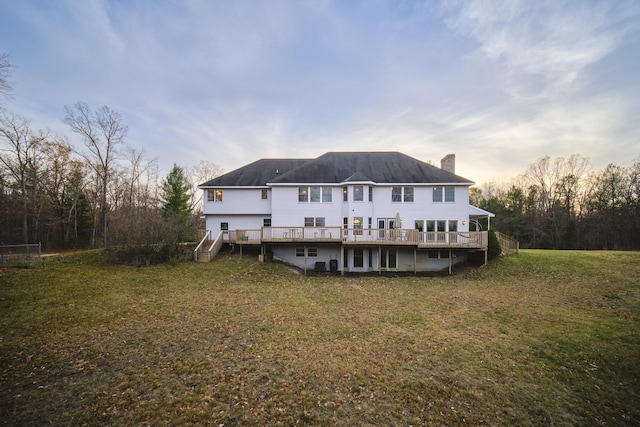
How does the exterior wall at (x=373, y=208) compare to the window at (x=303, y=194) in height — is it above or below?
below

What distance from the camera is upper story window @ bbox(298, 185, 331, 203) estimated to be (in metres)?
20.2

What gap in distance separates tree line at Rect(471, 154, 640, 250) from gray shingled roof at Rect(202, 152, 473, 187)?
26821 millimetres

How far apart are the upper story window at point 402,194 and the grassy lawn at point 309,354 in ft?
30.0

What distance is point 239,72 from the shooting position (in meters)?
24.3

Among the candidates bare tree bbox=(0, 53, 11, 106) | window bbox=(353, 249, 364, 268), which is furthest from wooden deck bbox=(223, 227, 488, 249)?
bare tree bbox=(0, 53, 11, 106)

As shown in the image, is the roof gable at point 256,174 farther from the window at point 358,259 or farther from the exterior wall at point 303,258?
the window at point 358,259

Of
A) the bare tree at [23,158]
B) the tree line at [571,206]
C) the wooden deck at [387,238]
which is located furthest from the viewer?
the tree line at [571,206]

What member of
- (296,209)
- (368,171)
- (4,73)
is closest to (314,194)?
(296,209)

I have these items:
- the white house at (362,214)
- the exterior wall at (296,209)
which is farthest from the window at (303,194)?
the exterior wall at (296,209)

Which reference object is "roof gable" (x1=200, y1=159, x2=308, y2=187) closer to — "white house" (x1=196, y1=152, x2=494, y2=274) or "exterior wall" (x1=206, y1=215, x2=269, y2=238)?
"white house" (x1=196, y1=152, x2=494, y2=274)

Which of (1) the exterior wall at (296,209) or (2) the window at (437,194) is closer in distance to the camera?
(2) the window at (437,194)

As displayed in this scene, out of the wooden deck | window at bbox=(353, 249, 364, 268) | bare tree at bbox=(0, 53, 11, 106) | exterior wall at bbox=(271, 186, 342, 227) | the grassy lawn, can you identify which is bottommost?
the grassy lawn

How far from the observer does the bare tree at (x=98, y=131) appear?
23.9 metres

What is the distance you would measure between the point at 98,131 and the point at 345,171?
2614 cm
